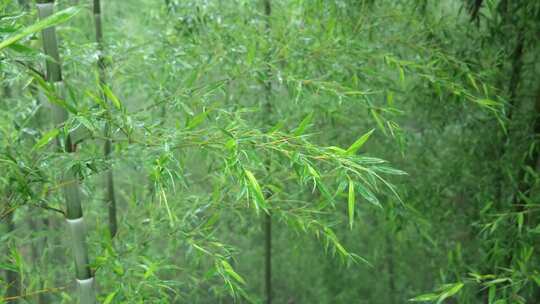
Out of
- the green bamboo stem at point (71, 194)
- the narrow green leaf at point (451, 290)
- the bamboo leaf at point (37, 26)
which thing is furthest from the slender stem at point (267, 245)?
the bamboo leaf at point (37, 26)

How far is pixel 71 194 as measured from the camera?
5.99 ft

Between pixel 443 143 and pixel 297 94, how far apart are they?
1970 mm

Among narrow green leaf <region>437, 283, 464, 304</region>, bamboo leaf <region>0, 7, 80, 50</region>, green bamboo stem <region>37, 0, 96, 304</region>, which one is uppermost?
bamboo leaf <region>0, 7, 80, 50</region>

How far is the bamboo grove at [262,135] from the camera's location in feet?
5.49

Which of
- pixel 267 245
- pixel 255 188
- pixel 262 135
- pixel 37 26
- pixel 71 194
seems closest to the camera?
pixel 37 26

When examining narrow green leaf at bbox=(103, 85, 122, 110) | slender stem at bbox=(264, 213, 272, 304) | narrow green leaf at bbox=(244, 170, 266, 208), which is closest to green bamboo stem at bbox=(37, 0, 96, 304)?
narrow green leaf at bbox=(103, 85, 122, 110)

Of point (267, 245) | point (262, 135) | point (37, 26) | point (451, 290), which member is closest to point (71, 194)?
point (262, 135)

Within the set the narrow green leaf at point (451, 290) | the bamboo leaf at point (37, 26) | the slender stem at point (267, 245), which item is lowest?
the slender stem at point (267, 245)

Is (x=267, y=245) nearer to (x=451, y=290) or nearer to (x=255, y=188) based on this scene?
(x=451, y=290)

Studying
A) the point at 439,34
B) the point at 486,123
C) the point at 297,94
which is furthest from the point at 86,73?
the point at 486,123

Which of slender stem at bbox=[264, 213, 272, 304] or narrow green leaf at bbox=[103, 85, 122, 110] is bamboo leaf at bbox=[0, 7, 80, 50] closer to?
narrow green leaf at bbox=[103, 85, 122, 110]

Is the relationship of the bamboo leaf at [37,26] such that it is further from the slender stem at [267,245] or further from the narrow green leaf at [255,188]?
the slender stem at [267,245]

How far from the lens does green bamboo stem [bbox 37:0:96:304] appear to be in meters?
1.73

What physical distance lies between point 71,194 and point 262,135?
75 cm
